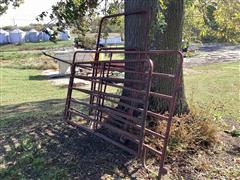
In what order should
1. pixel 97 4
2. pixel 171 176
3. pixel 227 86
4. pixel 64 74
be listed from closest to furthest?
pixel 171 176 → pixel 97 4 → pixel 227 86 → pixel 64 74

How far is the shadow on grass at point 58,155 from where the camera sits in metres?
3.83

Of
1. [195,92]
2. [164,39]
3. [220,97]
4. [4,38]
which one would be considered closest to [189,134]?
[164,39]

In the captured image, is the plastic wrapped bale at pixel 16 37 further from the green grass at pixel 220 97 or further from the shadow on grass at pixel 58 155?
the shadow on grass at pixel 58 155

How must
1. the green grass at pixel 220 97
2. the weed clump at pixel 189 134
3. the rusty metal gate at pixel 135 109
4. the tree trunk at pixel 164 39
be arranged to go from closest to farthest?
the rusty metal gate at pixel 135 109 → the weed clump at pixel 189 134 → the tree trunk at pixel 164 39 → the green grass at pixel 220 97

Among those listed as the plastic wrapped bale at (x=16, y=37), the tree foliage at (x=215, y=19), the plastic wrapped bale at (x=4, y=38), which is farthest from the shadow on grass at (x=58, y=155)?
the plastic wrapped bale at (x=4, y=38)

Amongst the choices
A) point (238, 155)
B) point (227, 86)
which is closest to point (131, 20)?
point (238, 155)

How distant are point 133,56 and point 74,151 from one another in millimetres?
1497

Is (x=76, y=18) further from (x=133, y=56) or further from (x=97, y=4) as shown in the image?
(x=133, y=56)

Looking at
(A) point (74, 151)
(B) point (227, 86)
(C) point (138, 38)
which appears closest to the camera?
(A) point (74, 151)

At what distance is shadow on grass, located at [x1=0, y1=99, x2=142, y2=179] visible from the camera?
151 inches

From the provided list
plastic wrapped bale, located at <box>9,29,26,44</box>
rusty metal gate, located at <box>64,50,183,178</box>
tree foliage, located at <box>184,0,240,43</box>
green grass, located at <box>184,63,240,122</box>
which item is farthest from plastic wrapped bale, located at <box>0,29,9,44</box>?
rusty metal gate, located at <box>64,50,183,178</box>

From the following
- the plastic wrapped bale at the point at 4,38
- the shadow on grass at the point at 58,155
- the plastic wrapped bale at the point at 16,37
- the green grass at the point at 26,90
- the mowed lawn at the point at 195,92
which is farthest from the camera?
the plastic wrapped bale at the point at 16,37

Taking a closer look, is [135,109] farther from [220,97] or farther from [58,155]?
[220,97]

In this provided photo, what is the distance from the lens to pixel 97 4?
19.2 feet
